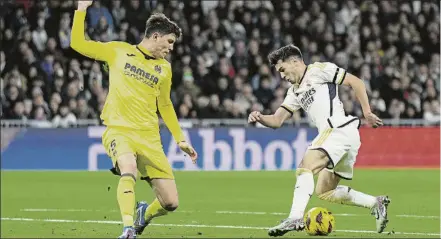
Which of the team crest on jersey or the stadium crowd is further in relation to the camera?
the stadium crowd

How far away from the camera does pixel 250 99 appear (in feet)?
81.6

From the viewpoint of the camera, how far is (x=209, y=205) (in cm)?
1631

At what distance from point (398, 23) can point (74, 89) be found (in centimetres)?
921

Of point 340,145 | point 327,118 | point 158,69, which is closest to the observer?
point 158,69

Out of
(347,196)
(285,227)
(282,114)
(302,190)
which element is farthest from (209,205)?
(285,227)

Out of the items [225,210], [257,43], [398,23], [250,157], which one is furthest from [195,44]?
[225,210]

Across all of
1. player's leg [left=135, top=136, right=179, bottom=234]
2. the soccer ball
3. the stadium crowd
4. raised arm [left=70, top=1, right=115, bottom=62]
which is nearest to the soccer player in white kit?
the soccer ball

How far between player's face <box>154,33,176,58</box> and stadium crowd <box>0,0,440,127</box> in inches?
492

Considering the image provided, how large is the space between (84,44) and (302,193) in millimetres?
2583

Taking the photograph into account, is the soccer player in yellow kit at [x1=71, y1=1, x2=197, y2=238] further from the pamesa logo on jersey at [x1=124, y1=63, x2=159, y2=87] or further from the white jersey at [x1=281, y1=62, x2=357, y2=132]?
the white jersey at [x1=281, y1=62, x2=357, y2=132]

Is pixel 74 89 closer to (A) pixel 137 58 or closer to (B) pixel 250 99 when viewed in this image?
(B) pixel 250 99

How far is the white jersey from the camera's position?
38.9ft

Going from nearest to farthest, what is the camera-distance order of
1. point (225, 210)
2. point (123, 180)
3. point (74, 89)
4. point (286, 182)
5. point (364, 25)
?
point (123, 180)
point (225, 210)
point (286, 182)
point (74, 89)
point (364, 25)

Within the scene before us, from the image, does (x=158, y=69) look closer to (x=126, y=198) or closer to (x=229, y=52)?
(x=126, y=198)
